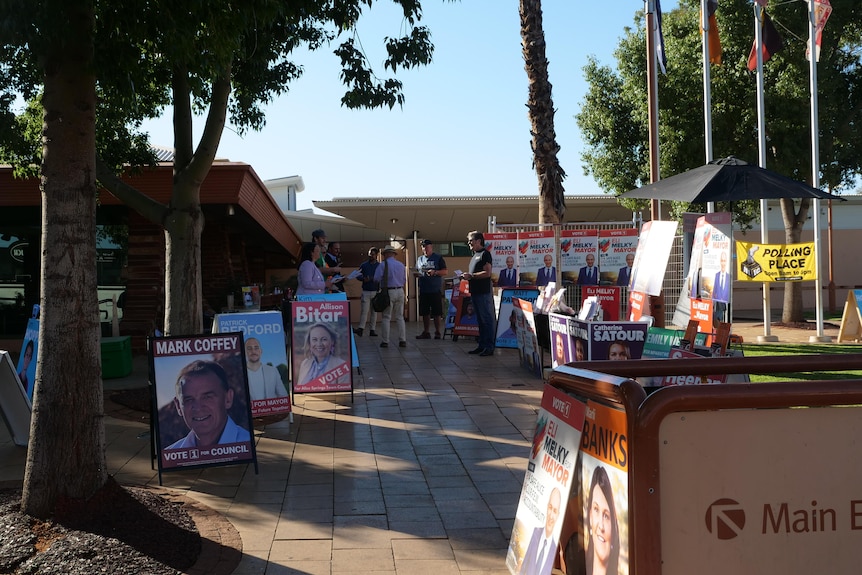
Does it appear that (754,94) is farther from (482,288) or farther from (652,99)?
(482,288)

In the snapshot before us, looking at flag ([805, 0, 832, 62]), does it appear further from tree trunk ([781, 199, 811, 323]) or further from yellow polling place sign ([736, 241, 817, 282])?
tree trunk ([781, 199, 811, 323])

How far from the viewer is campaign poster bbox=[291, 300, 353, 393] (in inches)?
360

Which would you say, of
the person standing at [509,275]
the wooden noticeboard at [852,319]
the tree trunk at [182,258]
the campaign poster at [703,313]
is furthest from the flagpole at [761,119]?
the tree trunk at [182,258]

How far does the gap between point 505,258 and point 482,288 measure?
1.96 m

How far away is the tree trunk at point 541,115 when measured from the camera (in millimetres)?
14852

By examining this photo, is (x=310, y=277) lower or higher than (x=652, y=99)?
lower

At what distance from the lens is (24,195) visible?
1320 centimetres

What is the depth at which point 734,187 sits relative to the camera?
29.3 feet

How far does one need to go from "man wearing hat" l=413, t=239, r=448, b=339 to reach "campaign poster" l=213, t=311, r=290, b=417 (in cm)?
721

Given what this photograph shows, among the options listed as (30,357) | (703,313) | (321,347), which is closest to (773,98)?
(703,313)

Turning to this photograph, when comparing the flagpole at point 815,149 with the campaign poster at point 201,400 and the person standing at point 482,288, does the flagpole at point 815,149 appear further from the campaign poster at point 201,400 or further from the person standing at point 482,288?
the campaign poster at point 201,400

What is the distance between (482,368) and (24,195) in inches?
306

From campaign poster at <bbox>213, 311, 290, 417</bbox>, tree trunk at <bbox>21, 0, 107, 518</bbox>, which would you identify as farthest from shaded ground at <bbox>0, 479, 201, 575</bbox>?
campaign poster at <bbox>213, 311, 290, 417</bbox>

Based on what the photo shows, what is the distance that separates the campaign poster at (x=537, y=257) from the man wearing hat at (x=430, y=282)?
1469 mm
